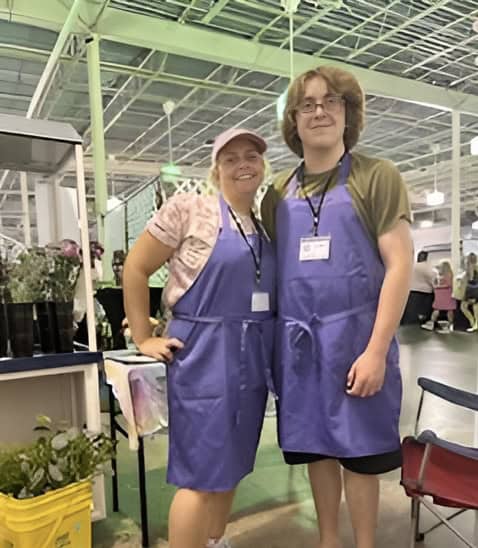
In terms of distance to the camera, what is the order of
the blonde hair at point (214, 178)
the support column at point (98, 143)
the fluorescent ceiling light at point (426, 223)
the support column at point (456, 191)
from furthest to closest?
the fluorescent ceiling light at point (426, 223) < the support column at point (456, 191) < the support column at point (98, 143) < the blonde hair at point (214, 178)

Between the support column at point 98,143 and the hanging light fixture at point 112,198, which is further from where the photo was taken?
the hanging light fixture at point 112,198

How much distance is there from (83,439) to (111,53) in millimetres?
4464

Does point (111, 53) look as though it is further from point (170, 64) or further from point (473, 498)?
point (473, 498)

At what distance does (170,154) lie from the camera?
26.7ft

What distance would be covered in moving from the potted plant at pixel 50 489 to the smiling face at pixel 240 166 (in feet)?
3.21

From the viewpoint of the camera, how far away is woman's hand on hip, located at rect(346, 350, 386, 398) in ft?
4.64

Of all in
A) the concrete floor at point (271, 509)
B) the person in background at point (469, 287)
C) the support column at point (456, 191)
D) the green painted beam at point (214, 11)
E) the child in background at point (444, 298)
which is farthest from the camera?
the child in background at point (444, 298)

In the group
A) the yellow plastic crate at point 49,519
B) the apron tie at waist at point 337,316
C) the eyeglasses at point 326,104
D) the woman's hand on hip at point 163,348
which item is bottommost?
the yellow plastic crate at point 49,519

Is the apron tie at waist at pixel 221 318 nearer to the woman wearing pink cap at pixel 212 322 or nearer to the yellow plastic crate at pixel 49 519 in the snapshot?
the woman wearing pink cap at pixel 212 322

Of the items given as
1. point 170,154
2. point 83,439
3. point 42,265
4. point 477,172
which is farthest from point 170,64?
point 477,172

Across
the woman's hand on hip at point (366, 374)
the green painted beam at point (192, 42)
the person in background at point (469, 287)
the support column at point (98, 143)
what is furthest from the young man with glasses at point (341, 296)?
the person in background at point (469, 287)

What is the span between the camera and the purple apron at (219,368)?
1456mm

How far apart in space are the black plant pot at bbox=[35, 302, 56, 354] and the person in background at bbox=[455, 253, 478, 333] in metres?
9.12

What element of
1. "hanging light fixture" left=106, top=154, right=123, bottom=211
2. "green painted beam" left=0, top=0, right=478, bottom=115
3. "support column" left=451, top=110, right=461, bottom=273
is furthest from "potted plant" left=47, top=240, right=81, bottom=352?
"support column" left=451, top=110, right=461, bottom=273
